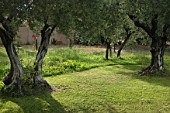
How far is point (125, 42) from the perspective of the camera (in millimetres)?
20000

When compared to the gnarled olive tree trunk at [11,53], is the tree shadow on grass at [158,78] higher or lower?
lower

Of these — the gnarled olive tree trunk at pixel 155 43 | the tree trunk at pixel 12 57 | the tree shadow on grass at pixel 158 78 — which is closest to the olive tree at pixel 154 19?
the gnarled olive tree trunk at pixel 155 43

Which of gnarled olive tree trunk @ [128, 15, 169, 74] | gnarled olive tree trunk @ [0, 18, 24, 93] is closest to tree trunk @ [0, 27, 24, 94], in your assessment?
gnarled olive tree trunk @ [0, 18, 24, 93]

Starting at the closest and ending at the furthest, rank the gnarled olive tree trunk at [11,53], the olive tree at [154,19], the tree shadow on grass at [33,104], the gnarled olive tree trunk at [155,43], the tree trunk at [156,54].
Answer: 1. the tree shadow on grass at [33,104]
2. the gnarled olive tree trunk at [11,53]
3. the olive tree at [154,19]
4. the gnarled olive tree trunk at [155,43]
5. the tree trunk at [156,54]

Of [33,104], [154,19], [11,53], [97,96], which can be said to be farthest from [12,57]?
[154,19]

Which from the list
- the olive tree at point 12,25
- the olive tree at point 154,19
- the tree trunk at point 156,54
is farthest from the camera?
the tree trunk at point 156,54

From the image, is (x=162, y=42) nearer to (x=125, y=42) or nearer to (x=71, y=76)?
(x=71, y=76)

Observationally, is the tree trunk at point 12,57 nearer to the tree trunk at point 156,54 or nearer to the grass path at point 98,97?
the grass path at point 98,97

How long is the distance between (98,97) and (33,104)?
192 cm

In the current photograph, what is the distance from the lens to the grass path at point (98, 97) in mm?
7609

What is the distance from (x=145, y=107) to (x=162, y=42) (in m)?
6.38

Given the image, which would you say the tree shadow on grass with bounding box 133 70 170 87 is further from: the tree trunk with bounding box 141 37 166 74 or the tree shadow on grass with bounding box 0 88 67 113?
the tree shadow on grass with bounding box 0 88 67 113

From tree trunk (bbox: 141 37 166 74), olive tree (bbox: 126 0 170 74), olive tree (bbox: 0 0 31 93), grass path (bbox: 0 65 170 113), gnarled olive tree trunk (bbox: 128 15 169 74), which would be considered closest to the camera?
olive tree (bbox: 0 0 31 93)

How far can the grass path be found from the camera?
761 cm
